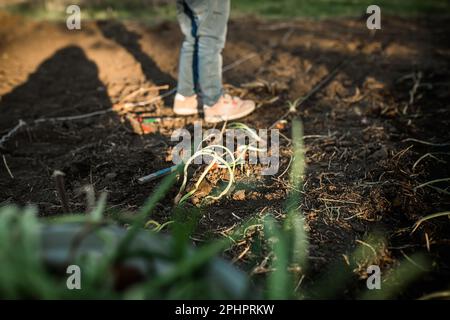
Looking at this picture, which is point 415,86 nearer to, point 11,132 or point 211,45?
point 211,45

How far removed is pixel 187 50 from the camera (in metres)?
2.69

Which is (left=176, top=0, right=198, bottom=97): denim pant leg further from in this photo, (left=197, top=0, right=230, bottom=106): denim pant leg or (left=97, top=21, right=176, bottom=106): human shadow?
(left=97, top=21, right=176, bottom=106): human shadow

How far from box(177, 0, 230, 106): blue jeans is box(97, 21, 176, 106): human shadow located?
43 centimetres

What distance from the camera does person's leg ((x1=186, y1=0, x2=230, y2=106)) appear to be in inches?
94.7

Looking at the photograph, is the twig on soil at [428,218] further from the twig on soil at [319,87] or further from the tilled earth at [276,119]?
the twig on soil at [319,87]

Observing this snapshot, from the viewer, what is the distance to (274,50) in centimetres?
410

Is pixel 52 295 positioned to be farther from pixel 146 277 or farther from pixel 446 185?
pixel 446 185

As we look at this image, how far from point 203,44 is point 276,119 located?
0.71m

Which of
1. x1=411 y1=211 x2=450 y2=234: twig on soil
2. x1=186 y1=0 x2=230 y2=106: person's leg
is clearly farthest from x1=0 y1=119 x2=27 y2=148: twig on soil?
Result: x1=411 y1=211 x2=450 y2=234: twig on soil

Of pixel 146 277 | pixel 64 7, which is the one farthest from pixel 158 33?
pixel 146 277

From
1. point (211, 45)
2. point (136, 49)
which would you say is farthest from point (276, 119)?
point (136, 49)

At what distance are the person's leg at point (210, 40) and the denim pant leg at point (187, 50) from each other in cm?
13

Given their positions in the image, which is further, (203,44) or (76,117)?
(76,117)

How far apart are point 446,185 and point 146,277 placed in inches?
63.7
